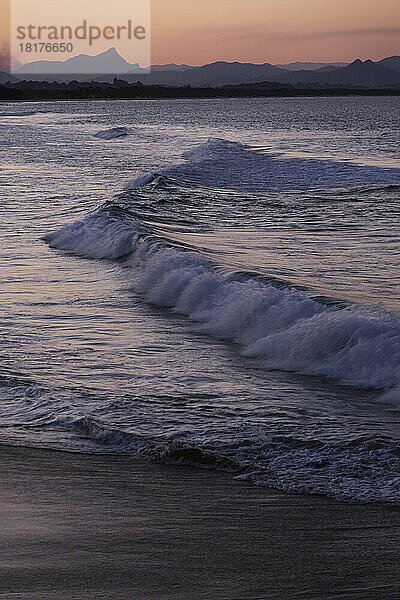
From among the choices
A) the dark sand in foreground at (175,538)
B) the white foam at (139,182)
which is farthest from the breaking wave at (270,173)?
the dark sand in foreground at (175,538)

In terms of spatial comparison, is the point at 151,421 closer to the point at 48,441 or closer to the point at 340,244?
the point at 48,441

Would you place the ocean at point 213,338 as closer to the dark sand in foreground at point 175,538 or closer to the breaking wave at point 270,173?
the dark sand in foreground at point 175,538

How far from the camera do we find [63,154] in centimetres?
3925

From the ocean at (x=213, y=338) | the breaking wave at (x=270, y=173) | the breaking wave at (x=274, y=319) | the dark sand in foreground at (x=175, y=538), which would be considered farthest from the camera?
the breaking wave at (x=270, y=173)

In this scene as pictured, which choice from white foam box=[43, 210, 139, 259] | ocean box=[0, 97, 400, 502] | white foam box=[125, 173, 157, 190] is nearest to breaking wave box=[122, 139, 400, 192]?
white foam box=[125, 173, 157, 190]

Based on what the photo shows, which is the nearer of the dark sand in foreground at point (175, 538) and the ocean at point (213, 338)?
the dark sand in foreground at point (175, 538)

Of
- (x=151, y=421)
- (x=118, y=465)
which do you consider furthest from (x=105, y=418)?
(x=118, y=465)

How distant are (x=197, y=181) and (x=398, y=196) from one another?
299 inches

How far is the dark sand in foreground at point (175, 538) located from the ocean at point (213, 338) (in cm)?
35

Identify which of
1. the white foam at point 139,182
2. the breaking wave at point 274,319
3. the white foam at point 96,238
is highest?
the white foam at point 139,182

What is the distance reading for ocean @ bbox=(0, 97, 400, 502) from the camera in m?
5.50

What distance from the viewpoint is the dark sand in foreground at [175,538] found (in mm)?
3504

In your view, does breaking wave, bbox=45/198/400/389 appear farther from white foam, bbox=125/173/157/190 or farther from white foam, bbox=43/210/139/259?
white foam, bbox=125/173/157/190

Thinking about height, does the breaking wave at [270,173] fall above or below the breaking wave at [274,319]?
above
